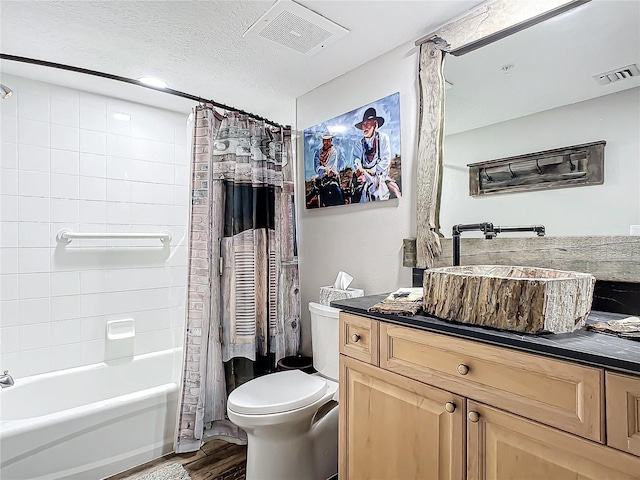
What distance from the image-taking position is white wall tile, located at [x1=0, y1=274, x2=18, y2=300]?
6.99 feet

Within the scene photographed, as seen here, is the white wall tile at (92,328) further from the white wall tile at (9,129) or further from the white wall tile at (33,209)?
the white wall tile at (9,129)

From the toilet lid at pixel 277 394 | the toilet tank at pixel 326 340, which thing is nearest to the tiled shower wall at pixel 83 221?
the toilet lid at pixel 277 394

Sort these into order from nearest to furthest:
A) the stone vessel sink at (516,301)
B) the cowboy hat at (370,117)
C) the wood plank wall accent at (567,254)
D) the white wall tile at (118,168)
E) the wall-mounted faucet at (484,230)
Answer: the stone vessel sink at (516,301) < the wood plank wall accent at (567,254) < the wall-mounted faucet at (484,230) < the cowboy hat at (370,117) < the white wall tile at (118,168)

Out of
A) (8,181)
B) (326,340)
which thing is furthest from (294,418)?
(8,181)

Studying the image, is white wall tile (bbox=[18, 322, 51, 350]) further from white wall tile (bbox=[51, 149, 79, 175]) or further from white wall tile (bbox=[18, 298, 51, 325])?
white wall tile (bbox=[51, 149, 79, 175])

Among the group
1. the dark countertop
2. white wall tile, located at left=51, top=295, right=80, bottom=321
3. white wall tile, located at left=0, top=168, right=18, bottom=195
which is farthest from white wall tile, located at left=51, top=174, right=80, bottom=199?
the dark countertop

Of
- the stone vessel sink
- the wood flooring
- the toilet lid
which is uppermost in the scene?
the stone vessel sink

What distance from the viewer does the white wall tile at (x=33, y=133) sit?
220cm

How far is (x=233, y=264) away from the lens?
7.40 feet

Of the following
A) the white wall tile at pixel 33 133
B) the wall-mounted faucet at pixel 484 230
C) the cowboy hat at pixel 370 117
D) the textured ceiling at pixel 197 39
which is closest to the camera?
the wall-mounted faucet at pixel 484 230

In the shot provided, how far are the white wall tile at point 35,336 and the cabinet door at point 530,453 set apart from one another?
2374 mm

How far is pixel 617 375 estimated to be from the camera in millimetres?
800

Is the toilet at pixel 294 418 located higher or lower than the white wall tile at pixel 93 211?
lower

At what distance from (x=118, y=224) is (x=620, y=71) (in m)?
2.71
